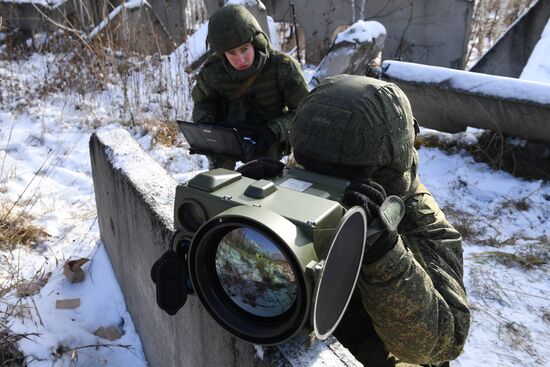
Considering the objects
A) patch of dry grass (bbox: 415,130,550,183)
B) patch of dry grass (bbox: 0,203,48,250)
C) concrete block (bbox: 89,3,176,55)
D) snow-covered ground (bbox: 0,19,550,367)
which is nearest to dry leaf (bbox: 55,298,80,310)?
snow-covered ground (bbox: 0,19,550,367)

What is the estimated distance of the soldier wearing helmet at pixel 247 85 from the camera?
2434mm

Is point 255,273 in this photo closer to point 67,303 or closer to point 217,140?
point 217,140

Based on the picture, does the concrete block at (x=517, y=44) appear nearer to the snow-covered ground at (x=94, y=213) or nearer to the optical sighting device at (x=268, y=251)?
the snow-covered ground at (x=94, y=213)

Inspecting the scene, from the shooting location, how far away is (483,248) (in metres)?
3.24

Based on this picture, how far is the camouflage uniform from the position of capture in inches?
43.1

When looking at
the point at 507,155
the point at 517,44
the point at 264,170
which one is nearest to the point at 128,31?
the point at 507,155

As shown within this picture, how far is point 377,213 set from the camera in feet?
3.20

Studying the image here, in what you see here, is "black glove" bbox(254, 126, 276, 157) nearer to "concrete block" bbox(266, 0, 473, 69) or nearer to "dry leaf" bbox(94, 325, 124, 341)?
"dry leaf" bbox(94, 325, 124, 341)

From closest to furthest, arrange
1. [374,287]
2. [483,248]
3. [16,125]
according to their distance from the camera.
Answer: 1. [374,287]
2. [483,248]
3. [16,125]

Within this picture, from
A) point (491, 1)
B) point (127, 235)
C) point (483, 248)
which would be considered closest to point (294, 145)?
point (127, 235)

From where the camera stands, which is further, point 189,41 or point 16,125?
point 189,41

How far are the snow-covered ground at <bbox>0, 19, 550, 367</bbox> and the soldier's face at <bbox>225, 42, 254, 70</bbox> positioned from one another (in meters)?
1.33

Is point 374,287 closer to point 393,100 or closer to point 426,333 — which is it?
point 426,333

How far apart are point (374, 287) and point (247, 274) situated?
0.31 metres
